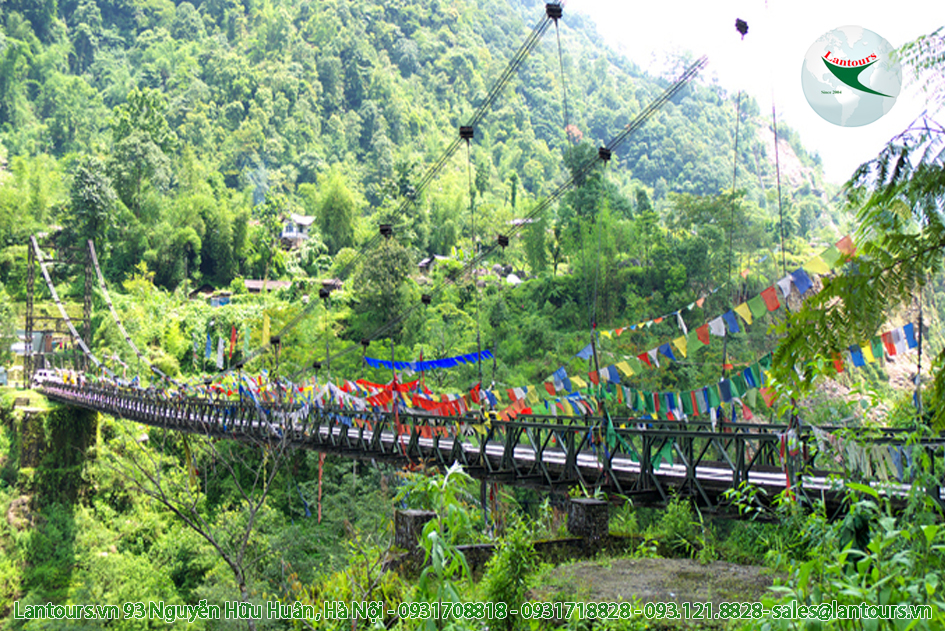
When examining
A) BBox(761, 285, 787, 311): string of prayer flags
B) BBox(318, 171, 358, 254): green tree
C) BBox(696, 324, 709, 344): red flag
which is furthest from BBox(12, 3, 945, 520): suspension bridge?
BBox(318, 171, 358, 254): green tree

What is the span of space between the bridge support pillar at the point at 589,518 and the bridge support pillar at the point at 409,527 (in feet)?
5.74

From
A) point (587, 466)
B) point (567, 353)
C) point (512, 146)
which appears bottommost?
point (587, 466)

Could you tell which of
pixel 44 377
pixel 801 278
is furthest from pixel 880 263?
pixel 44 377

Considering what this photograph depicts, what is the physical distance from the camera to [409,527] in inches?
317

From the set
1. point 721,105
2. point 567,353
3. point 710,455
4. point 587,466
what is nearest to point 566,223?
Answer: point 567,353

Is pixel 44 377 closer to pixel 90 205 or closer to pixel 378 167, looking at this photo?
pixel 90 205

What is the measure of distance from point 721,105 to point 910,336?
90.8 meters

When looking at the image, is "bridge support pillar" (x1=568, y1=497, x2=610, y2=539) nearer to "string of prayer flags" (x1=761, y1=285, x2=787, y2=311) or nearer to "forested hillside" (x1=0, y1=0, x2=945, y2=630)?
"forested hillside" (x1=0, y1=0, x2=945, y2=630)

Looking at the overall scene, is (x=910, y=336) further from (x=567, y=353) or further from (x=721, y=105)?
(x=721, y=105)

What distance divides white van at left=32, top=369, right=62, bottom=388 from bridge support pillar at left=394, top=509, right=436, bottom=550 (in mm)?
25055

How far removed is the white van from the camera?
2828 cm

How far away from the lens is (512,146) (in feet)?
247

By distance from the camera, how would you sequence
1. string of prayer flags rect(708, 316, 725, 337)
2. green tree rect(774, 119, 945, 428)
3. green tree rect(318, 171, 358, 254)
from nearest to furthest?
green tree rect(774, 119, 945, 428)
string of prayer flags rect(708, 316, 725, 337)
green tree rect(318, 171, 358, 254)

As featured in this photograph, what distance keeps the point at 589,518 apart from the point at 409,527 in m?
2.07
